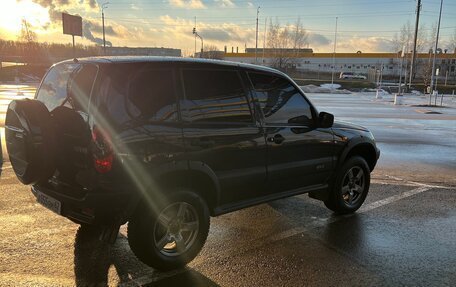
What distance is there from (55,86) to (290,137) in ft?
8.09

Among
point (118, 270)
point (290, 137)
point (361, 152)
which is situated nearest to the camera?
point (118, 270)

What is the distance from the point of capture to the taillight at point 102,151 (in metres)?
3.31

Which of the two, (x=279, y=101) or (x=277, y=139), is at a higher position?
(x=279, y=101)

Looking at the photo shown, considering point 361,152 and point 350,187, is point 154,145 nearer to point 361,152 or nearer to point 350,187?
point 350,187

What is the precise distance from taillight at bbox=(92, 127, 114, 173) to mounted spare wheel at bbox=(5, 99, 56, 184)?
45 centimetres

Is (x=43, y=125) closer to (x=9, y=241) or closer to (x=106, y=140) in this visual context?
(x=106, y=140)

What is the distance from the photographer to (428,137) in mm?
13609

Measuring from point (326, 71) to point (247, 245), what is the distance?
95.5 meters

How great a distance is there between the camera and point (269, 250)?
4.34 m

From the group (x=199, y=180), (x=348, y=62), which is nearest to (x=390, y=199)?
(x=199, y=180)

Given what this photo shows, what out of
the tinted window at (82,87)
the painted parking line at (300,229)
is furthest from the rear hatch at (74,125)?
the painted parking line at (300,229)

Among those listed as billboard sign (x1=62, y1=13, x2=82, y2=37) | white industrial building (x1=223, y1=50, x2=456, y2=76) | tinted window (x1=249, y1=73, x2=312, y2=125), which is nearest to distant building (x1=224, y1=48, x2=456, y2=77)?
white industrial building (x1=223, y1=50, x2=456, y2=76)

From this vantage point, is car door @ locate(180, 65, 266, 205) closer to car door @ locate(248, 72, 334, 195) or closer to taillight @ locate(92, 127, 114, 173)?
car door @ locate(248, 72, 334, 195)

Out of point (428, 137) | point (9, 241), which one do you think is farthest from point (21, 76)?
point (9, 241)
